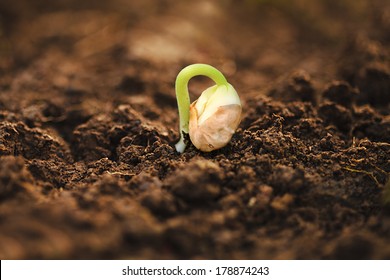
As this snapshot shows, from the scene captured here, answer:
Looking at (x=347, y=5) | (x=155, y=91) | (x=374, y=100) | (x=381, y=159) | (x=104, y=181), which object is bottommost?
(x=104, y=181)

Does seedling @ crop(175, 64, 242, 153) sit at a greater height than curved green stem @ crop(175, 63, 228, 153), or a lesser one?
lesser

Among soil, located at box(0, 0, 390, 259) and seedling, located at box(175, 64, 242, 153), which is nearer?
soil, located at box(0, 0, 390, 259)

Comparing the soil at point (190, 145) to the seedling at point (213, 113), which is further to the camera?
the seedling at point (213, 113)

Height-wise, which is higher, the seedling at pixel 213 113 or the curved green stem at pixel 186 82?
the curved green stem at pixel 186 82

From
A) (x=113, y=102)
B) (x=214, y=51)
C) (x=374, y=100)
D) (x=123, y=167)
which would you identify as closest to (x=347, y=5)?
(x=214, y=51)
